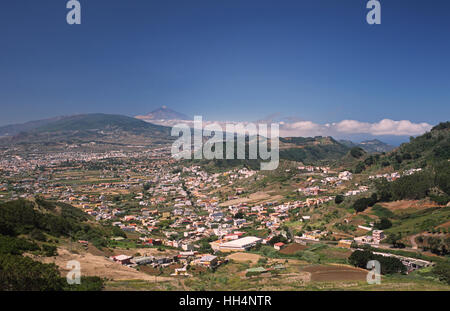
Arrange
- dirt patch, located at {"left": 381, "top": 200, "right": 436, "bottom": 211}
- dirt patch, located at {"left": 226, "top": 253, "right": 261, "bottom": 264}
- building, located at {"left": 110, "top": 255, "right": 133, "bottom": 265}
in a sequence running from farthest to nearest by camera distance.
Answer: dirt patch, located at {"left": 381, "top": 200, "right": 436, "bottom": 211} < dirt patch, located at {"left": 226, "top": 253, "right": 261, "bottom": 264} < building, located at {"left": 110, "top": 255, "right": 133, "bottom": 265}

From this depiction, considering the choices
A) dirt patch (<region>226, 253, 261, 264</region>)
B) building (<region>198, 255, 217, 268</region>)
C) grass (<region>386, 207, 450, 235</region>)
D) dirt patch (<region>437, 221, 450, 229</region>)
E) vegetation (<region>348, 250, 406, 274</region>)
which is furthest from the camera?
grass (<region>386, 207, 450, 235</region>)

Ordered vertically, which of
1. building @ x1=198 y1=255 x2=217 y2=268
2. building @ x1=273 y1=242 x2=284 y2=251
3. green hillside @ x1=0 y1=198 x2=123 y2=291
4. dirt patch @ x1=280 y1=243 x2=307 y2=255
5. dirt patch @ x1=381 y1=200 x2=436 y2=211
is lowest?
building @ x1=273 y1=242 x2=284 y2=251

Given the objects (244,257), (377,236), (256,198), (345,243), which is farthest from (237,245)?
(256,198)

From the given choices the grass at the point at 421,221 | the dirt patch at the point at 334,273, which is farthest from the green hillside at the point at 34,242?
the grass at the point at 421,221

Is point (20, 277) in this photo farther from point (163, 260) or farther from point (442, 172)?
point (442, 172)

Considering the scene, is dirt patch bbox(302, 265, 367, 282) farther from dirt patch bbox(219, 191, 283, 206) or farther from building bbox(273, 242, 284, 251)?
dirt patch bbox(219, 191, 283, 206)

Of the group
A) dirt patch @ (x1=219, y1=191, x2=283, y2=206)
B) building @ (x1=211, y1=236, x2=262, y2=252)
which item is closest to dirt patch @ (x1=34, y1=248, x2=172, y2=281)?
building @ (x1=211, y1=236, x2=262, y2=252)
